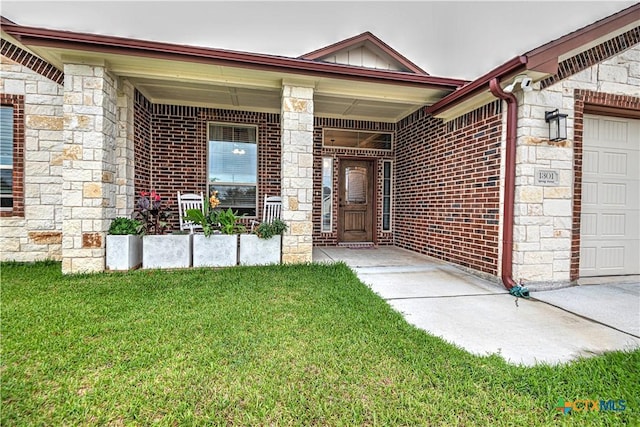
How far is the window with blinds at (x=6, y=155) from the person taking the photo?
4.52m

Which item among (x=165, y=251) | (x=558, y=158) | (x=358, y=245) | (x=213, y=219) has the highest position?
(x=558, y=158)

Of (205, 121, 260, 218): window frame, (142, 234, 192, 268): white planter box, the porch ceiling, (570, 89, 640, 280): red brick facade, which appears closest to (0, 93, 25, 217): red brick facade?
the porch ceiling

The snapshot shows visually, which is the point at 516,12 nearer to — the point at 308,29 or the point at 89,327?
the point at 308,29

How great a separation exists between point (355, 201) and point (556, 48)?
436 cm

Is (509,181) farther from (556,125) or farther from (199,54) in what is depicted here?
(199,54)

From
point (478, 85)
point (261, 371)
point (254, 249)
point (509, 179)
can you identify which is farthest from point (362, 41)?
point (261, 371)

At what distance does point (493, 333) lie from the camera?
7.93 ft

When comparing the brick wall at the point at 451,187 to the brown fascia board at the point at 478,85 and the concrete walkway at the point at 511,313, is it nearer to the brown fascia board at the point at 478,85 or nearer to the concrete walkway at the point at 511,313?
the brown fascia board at the point at 478,85

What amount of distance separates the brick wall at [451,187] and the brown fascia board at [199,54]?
96 cm

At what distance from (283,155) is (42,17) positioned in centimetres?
452

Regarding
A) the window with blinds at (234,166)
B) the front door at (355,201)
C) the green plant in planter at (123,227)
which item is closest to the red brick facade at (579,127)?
the front door at (355,201)

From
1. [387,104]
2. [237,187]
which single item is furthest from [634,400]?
[237,187]

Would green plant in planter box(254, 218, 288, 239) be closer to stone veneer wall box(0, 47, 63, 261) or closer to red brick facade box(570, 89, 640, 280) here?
stone veneer wall box(0, 47, 63, 261)

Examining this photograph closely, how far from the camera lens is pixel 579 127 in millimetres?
3740
